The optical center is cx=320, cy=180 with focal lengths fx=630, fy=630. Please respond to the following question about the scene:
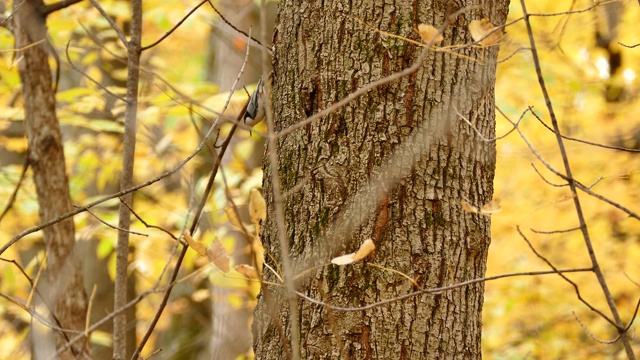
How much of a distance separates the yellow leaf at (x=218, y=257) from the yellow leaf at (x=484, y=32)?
1.95 feet

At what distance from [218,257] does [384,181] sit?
0.36m

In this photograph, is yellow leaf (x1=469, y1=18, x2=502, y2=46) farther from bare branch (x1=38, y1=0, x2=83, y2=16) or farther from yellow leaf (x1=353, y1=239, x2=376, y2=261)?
bare branch (x1=38, y1=0, x2=83, y2=16)

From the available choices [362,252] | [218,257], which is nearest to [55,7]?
[218,257]

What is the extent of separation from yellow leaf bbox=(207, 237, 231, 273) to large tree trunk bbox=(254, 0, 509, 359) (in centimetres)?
17

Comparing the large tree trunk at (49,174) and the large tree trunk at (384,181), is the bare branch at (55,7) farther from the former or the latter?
the large tree trunk at (384,181)

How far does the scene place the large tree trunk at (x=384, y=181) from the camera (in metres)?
1.26

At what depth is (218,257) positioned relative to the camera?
3.77 feet

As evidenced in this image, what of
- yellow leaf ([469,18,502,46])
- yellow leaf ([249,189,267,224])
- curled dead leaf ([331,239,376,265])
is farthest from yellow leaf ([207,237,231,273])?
yellow leaf ([469,18,502,46])

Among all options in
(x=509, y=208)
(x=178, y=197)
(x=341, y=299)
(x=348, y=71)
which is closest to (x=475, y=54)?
(x=348, y=71)

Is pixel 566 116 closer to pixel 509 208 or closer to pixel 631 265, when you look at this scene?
pixel 509 208

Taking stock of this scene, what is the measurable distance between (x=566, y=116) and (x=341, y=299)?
4.40 metres

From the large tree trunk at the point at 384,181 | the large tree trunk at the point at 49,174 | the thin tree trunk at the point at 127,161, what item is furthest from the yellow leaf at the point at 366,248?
the large tree trunk at the point at 49,174

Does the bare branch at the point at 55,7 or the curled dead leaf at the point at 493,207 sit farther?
the bare branch at the point at 55,7

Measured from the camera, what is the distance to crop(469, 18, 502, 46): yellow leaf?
3.67 ft
